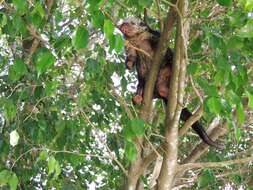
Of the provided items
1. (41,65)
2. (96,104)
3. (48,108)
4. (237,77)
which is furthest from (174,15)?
(96,104)

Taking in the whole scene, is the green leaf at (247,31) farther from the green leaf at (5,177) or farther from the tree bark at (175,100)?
the green leaf at (5,177)

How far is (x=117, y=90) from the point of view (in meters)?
2.83

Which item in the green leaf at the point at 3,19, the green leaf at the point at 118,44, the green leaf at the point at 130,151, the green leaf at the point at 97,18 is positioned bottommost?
the green leaf at the point at 130,151

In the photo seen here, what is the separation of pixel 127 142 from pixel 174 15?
0.65 metres

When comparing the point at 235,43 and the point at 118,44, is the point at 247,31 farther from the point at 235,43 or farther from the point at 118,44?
the point at 118,44

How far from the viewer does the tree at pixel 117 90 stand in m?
1.76

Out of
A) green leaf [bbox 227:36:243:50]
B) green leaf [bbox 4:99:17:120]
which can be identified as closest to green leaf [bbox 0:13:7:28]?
green leaf [bbox 4:99:17:120]

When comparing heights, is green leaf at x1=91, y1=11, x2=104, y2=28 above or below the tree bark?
above

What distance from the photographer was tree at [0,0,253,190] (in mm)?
1759

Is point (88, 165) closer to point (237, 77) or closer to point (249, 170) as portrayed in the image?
point (249, 170)

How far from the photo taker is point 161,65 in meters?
2.45

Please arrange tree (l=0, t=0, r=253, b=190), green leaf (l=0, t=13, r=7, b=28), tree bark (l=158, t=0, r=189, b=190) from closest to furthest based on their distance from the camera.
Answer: tree (l=0, t=0, r=253, b=190)
green leaf (l=0, t=13, r=7, b=28)
tree bark (l=158, t=0, r=189, b=190)

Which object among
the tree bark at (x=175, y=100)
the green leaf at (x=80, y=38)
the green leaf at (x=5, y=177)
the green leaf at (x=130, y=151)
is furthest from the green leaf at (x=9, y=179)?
the tree bark at (x=175, y=100)

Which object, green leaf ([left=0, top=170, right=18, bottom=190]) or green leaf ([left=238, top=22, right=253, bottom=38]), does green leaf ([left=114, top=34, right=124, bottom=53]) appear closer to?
green leaf ([left=238, top=22, right=253, bottom=38])
